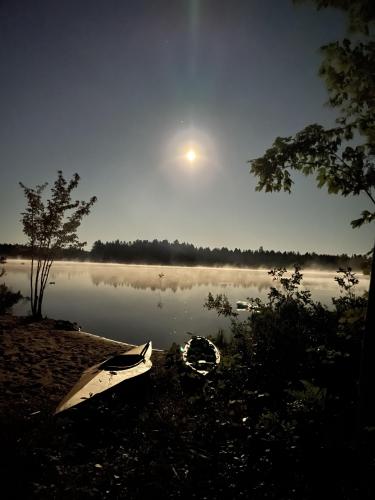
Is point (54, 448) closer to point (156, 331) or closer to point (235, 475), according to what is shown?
point (235, 475)

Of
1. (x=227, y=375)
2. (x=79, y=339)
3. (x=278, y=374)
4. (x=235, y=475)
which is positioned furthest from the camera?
(x=79, y=339)

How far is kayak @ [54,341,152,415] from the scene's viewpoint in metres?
8.42

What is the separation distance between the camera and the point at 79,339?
17859 millimetres

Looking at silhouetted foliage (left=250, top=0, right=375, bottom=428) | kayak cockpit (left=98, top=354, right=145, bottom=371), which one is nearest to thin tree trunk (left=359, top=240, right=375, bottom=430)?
silhouetted foliage (left=250, top=0, right=375, bottom=428)

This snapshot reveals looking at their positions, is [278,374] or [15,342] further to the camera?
[15,342]

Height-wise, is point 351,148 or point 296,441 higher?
point 351,148

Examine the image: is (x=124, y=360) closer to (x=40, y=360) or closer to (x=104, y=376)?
(x=104, y=376)

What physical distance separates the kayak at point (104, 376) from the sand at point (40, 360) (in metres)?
0.74

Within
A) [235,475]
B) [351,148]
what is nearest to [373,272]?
[351,148]

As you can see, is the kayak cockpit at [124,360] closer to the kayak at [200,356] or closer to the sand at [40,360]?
the sand at [40,360]

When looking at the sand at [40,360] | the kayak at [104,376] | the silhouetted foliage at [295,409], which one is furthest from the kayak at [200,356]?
the sand at [40,360]

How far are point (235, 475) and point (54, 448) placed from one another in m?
3.77

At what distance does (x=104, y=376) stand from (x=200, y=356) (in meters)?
4.60

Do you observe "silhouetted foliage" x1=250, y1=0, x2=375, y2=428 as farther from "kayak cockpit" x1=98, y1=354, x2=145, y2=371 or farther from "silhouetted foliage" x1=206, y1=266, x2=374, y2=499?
"kayak cockpit" x1=98, y1=354, x2=145, y2=371
